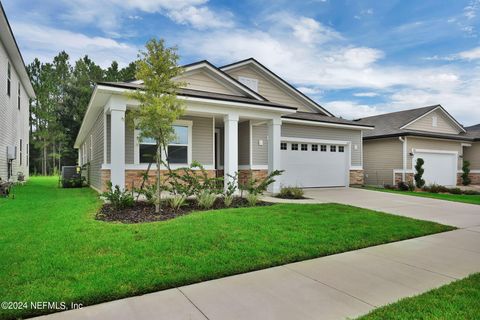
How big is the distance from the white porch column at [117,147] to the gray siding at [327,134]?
24.2 ft

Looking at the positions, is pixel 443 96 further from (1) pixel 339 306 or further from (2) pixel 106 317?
(2) pixel 106 317

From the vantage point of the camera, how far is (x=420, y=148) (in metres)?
17.4

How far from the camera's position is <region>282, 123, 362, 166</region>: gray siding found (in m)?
13.8

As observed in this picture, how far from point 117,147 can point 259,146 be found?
647 centimetres

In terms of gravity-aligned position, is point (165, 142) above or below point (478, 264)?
above

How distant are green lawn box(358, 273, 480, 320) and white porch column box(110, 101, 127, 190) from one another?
7.48 metres

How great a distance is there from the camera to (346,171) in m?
15.3

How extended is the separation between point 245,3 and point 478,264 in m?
11.2

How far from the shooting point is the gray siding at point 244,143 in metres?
13.2

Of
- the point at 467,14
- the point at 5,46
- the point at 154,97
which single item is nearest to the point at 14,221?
the point at 154,97

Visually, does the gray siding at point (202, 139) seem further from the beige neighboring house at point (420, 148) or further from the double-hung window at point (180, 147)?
the beige neighboring house at point (420, 148)

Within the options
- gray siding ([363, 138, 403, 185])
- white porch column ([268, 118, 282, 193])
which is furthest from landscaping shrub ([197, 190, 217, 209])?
gray siding ([363, 138, 403, 185])

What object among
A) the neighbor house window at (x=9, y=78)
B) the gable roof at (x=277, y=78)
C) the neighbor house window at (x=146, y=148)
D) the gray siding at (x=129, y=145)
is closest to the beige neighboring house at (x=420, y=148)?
the gable roof at (x=277, y=78)

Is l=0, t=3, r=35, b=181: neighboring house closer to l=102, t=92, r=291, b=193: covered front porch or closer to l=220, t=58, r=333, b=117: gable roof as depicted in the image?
l=102, t=92, r=291, b=193: covered front porch
